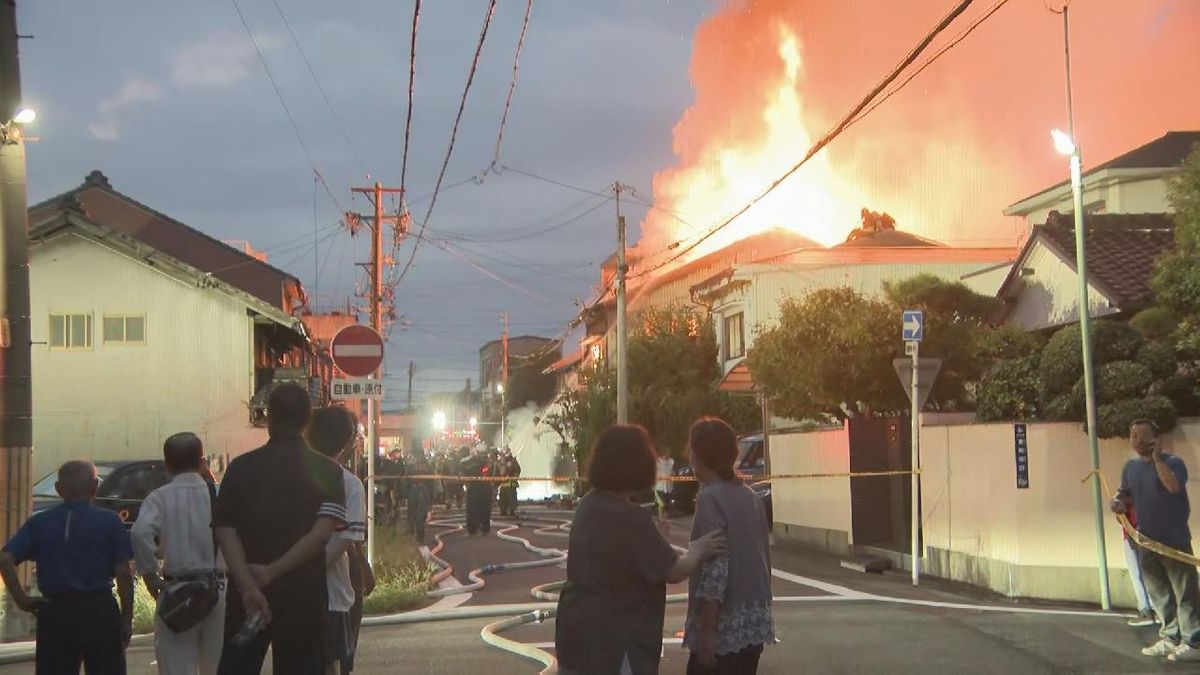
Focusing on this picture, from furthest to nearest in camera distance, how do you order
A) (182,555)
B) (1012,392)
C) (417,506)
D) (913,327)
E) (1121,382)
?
(417,506) → (1012,392) → (913,327) → (1121,382) → (182,555)

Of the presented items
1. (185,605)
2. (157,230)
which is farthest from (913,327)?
(157,230)

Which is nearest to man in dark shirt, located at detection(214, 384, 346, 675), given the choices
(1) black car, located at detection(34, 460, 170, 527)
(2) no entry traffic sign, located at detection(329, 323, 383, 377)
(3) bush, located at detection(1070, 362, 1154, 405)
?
(2) no entry traffic sign, located at detection(329, 323, 383, 377)

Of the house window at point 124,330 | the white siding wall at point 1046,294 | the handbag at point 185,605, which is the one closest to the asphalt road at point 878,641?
the handbag at point 185,605

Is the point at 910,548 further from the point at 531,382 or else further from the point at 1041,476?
the point at 531,382

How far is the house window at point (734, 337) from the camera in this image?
4197cm

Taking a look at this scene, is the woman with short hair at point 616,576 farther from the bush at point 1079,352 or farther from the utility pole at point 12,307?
the bush at point 1079,352

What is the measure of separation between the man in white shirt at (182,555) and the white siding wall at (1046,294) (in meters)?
19.7

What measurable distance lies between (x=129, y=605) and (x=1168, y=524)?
761cm

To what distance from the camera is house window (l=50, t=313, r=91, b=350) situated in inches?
1361

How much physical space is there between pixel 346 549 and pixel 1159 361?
11.2m

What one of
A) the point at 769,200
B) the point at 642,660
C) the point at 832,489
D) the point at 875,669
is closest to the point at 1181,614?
the point at 875,669

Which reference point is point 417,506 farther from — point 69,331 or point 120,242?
point 69,331

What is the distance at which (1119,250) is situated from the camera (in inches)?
859

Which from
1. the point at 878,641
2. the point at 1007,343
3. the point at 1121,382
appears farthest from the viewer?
the point at 1007,343
